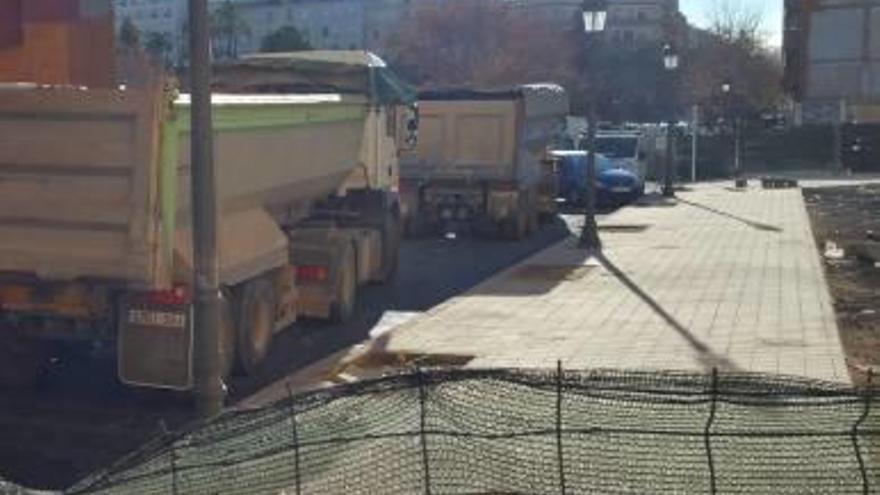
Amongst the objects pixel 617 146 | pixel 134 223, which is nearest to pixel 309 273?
pixel 134 223

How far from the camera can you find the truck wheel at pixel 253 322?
10.9m

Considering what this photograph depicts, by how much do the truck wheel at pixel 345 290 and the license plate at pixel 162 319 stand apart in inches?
160

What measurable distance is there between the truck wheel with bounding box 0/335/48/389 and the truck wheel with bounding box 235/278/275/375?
163 centimetres

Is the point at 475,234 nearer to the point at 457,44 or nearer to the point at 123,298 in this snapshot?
the point at 123,298

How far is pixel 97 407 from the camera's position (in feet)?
32.0

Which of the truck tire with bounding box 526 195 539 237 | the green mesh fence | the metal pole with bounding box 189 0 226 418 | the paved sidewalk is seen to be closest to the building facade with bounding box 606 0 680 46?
the truck tire with bounding box 526 195 539 237

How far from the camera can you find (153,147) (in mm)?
8914

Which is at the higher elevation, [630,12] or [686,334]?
[630,12]

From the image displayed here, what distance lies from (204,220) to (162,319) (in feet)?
10.5

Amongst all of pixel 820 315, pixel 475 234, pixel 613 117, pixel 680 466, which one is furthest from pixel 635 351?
pixel 613 117

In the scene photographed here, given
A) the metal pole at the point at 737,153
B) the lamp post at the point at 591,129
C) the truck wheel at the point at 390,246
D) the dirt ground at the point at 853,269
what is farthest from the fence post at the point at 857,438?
the metal pole at the point at 737,153

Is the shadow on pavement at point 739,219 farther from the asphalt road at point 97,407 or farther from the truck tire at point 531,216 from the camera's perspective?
the asphalt road at point 97,407

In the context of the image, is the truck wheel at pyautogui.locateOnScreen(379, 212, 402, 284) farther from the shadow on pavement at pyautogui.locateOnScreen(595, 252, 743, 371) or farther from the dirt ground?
the dirt ground

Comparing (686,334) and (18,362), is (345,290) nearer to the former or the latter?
(686,334)
